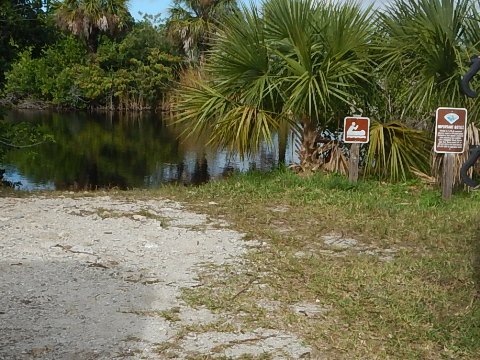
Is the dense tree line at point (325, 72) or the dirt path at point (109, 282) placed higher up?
the dense tree line at point (325, 72)

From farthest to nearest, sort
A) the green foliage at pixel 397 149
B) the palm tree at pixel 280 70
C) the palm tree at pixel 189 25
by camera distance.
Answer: the palm tree at pixel 189 25, the green foliage at pixel 397 149, the palm tree at pixel 280 70

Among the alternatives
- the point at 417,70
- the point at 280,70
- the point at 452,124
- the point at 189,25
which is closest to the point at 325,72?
the point at 280,70

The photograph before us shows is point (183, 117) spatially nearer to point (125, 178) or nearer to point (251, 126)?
point (251, 126)

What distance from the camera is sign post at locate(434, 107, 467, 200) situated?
807cm

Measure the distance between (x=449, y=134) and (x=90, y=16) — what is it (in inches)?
1222

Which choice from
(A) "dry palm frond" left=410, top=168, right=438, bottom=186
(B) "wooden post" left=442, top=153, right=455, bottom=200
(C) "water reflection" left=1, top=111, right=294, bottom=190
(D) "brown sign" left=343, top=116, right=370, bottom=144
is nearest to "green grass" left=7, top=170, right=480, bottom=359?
(B) "wooden post" left=442, top=153, right=455, bottom=200

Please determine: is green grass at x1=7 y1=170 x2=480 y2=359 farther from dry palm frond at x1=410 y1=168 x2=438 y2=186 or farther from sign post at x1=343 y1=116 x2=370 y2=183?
sign post at x1=343 y1=116 x2=370 y2=183

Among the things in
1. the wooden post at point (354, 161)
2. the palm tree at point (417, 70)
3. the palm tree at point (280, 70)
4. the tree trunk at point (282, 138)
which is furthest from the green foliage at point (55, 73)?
the wooden post at point (354, 161)

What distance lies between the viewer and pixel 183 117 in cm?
993

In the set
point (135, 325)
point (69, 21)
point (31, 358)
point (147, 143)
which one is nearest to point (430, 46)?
point (135, 325)

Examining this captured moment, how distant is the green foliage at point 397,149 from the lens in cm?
934

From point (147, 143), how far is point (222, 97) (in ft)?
40.2

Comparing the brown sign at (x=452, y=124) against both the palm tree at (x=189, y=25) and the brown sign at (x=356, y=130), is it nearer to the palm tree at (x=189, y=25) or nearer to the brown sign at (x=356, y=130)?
the brown sign at (x=356, y=130)

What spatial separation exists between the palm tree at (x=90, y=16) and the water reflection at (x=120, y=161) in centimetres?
→ 1216
